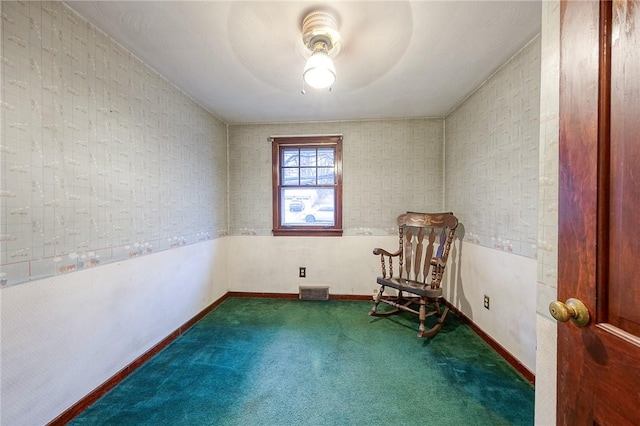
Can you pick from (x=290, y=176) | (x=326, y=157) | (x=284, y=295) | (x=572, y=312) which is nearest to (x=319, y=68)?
(x=572, y=312)

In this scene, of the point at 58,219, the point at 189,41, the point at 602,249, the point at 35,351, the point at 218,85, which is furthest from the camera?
the point at 218,85

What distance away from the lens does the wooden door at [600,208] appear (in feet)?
1.69

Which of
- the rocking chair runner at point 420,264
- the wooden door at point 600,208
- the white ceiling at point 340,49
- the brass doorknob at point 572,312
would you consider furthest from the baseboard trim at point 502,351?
the white ceiling at point 340,49

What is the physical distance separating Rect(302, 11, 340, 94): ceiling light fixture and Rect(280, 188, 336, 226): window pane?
1790 mm

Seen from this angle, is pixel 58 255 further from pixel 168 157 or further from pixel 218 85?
pixel 218 85

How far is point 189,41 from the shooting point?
5.72 ft

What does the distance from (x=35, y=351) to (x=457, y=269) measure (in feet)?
11.1

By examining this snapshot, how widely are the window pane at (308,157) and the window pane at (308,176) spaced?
0.08 m

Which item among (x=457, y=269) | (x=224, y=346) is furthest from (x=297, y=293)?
(x=457, y=269)

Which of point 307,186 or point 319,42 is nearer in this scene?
point 319,42

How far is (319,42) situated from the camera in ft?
5.32

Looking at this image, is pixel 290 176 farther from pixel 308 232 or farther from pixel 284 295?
pixel 284 295

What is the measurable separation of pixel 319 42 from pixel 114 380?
8.62 ft

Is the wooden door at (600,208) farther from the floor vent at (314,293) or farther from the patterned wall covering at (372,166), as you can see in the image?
the floor vent at (314,293)
